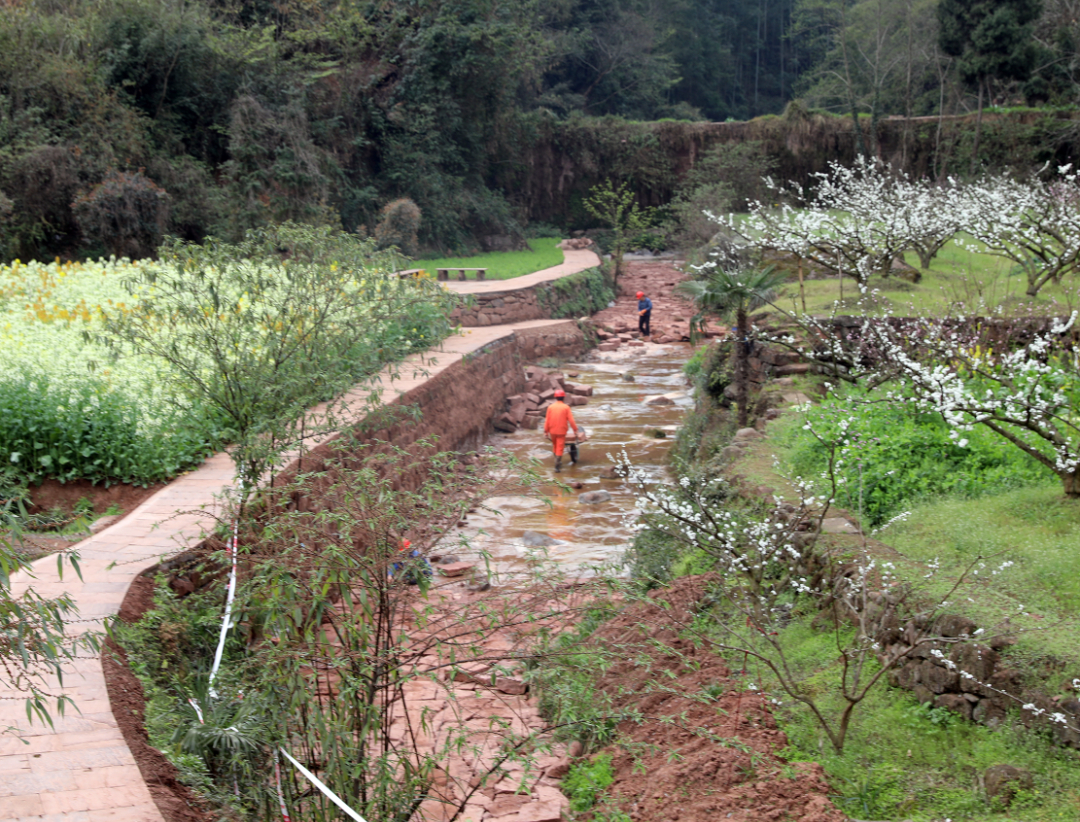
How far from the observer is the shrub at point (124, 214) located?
17.4m

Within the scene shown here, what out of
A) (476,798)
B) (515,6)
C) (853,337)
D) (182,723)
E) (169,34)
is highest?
(515,6)

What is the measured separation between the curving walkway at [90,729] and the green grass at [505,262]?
15.9 meters

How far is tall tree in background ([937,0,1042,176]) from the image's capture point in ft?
83.4

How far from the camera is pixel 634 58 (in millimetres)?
40469

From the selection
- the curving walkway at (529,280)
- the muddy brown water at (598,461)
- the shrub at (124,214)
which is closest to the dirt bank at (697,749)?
the muddy brown water at (598,461)

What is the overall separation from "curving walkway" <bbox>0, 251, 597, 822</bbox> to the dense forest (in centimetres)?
1367

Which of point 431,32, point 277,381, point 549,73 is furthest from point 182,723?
point 549,73

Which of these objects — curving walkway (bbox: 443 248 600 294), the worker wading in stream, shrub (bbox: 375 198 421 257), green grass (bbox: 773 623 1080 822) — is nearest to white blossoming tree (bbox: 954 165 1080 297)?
the worker wading in stream

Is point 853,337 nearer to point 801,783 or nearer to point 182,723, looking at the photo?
point 801,783

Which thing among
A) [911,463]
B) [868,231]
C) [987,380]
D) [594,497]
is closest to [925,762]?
[911,463]

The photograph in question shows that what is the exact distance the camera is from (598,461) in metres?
12.2

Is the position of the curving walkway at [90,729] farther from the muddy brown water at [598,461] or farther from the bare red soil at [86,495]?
the muddy brown water at [598,461]

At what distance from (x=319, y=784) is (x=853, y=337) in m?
9.22

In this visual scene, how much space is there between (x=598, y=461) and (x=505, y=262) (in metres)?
14.6
